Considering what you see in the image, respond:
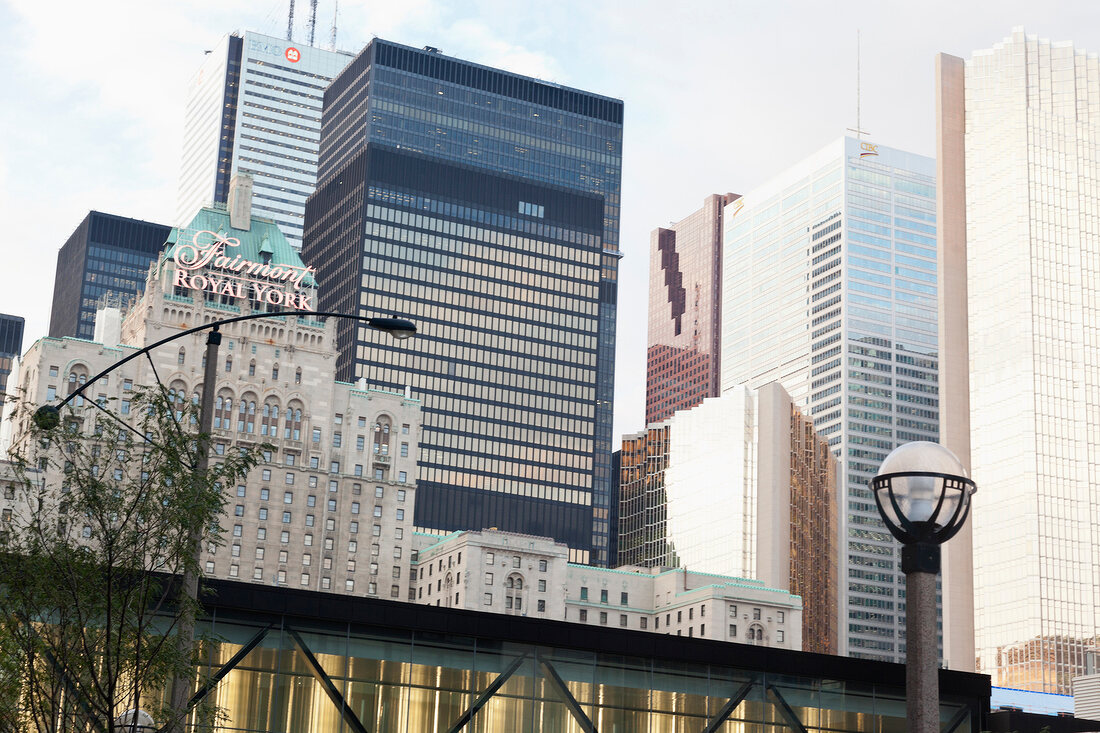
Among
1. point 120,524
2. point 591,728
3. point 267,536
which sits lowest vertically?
point 591,728

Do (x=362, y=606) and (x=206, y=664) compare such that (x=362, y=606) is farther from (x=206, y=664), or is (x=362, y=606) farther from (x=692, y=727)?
(x=692, y=727)

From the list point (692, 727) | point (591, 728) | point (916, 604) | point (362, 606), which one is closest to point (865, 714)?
point (692, 727)

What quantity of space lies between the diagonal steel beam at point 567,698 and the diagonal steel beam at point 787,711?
6.48 metres

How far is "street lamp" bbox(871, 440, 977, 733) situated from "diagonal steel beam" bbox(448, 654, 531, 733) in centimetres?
2392

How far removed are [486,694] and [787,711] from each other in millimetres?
10406

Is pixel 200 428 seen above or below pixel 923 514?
above

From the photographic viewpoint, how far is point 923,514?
75.1 ft

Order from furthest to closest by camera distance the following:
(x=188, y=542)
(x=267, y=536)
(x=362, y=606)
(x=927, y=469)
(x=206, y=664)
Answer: (x=267, y=536) < (x=362, y=606) < (x=206, y=664) < (x=188, y=542) < (x=927, y=469)

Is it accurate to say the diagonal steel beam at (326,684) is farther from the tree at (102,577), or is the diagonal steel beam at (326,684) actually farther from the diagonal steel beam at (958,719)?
the diagonal steel beam at (958,719)

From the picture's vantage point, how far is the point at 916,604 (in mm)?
23672

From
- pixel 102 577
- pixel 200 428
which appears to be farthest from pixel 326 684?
pixel 200 428

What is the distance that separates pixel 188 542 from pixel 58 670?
3485mm

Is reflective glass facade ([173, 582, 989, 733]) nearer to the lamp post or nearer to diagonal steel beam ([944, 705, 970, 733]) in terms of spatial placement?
diagonal steel beam ([944, 705, 970, 733])

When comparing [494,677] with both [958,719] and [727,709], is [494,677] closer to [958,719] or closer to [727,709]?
[727,709]
